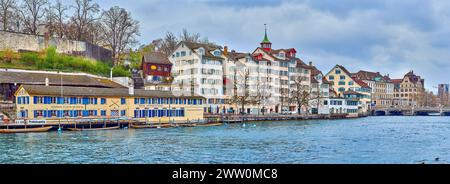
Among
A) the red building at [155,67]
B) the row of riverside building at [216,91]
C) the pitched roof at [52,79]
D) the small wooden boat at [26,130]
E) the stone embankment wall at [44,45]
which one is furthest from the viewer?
the red building at [155,67]

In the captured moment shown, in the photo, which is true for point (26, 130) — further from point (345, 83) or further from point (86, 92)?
point (345, 83)

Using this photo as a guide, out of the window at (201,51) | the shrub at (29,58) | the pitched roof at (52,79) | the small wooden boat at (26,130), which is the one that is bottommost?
the small wooden boat at (26,130)

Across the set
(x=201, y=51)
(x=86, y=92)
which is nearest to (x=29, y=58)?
(x=86, y=92)

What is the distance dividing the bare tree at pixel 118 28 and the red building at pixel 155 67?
11.2ft

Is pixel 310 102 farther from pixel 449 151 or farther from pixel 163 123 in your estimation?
pixel 449 151

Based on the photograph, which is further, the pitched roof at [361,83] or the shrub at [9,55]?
the pitched roof at [361,83]

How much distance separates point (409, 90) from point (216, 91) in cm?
6757

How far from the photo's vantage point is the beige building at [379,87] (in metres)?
111

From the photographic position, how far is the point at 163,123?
4728 centimetres

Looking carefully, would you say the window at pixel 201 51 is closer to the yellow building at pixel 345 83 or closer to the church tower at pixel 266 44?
the church tower at pixel 266 44

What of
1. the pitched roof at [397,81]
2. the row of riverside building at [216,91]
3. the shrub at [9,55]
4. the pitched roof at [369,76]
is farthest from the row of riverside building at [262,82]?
the shrub at [9,55]

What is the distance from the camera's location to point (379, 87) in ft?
377

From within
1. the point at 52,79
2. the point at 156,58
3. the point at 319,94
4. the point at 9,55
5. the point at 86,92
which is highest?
the point at 156,58
